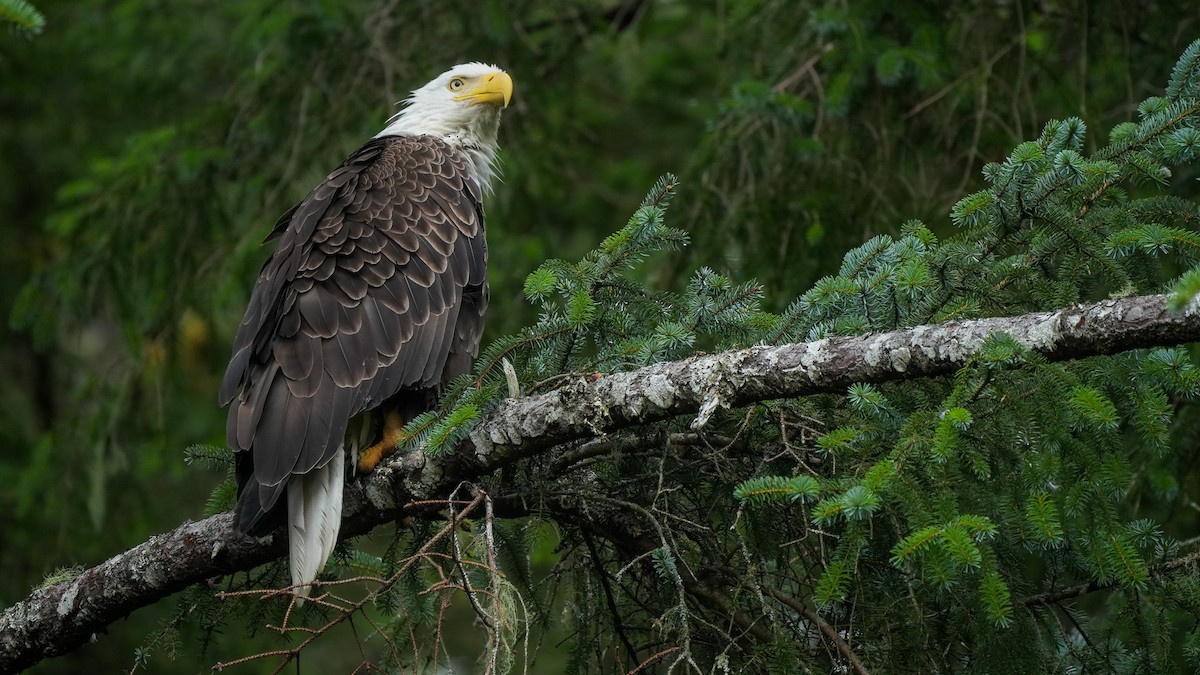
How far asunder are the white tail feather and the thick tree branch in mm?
111

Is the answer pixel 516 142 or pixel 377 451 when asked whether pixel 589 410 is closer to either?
pixel 377 451

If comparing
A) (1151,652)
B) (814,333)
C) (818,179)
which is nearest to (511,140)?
(818,179)

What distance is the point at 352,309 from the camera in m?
4.34

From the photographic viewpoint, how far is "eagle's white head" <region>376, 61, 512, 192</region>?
18.3 ft

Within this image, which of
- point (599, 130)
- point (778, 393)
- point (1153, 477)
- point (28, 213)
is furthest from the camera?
point (28, 213)

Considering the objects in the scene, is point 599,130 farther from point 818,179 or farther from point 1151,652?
point 1151,652

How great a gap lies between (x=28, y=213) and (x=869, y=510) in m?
10.0

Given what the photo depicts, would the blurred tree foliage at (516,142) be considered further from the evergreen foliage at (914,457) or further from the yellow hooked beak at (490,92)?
the evergreen foliage at (914,457)

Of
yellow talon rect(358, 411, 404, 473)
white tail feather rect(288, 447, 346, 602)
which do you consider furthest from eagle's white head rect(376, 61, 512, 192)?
white tail feather rect(288, 447, 346, 602)

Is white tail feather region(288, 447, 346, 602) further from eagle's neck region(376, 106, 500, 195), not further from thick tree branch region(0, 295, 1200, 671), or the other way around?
eagle's neck region(376, 106, 500, 195)

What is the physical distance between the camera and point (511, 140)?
22.4 feet

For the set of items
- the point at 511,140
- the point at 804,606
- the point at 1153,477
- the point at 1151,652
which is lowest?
the point at 1153,477

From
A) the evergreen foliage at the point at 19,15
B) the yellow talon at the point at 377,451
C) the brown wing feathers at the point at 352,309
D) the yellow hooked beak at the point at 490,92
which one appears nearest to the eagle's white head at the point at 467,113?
the yellow hooked beak at the point at 490,92

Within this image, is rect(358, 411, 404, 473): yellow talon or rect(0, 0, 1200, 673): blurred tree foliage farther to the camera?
rect(0, 0, 1200, 673): blurred tree foliage
